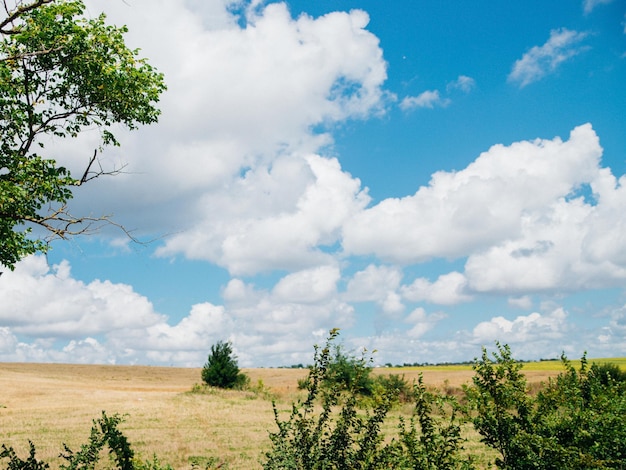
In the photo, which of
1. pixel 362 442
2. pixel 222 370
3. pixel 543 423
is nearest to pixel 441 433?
pixel 362 442

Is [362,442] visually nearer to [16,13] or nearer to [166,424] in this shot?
[16,13]

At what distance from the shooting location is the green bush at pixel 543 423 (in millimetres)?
5504

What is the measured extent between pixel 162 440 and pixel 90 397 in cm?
2716

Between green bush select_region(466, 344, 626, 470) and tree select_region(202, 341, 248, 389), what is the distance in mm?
41828

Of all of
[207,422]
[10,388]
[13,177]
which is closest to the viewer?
[13,177]

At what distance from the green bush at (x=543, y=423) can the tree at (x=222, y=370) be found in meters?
41.8

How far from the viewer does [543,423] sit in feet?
20.1

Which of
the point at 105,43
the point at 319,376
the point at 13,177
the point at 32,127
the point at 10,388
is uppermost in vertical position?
the point at 105,43

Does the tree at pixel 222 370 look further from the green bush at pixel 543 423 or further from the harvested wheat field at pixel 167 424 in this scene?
the green bush at pixel 543 423

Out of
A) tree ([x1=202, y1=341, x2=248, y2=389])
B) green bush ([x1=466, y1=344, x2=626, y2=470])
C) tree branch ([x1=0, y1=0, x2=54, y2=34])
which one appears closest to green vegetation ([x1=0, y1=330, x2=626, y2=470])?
green bush ([x1=466, y1=344, x2=626, y2=470])

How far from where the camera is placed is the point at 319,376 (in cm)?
607

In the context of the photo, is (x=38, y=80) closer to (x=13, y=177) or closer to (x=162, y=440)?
(x=13, y=177)

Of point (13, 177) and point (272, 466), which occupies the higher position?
point (13, 177)

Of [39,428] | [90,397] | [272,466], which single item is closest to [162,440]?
[39,428]
